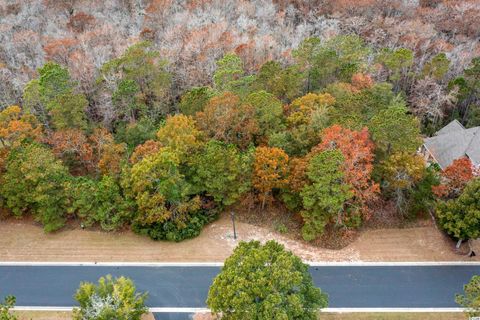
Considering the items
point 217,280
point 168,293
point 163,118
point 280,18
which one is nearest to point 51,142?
point 163,118

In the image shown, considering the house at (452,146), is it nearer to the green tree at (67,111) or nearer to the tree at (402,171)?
the tree at (402,171)

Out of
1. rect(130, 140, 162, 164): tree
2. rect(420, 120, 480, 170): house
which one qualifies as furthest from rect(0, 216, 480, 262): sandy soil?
rect(420, 120, 480, 170): house

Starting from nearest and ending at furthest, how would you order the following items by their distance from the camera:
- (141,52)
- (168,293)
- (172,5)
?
(168,293) → (141,52) → (172,5)

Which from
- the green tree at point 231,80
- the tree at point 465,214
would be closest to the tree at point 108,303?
the green tree at point 231,80

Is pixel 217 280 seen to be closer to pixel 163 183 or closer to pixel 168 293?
pixel 168 293

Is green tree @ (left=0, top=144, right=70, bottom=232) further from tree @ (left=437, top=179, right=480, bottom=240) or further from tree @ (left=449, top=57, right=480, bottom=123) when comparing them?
tree @ (left=449, top=57, right=480, bottom=123)

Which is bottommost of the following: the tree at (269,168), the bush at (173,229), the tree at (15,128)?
the bush at (173,229)

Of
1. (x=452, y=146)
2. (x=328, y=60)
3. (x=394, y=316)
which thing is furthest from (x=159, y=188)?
(x=452, y=146)
